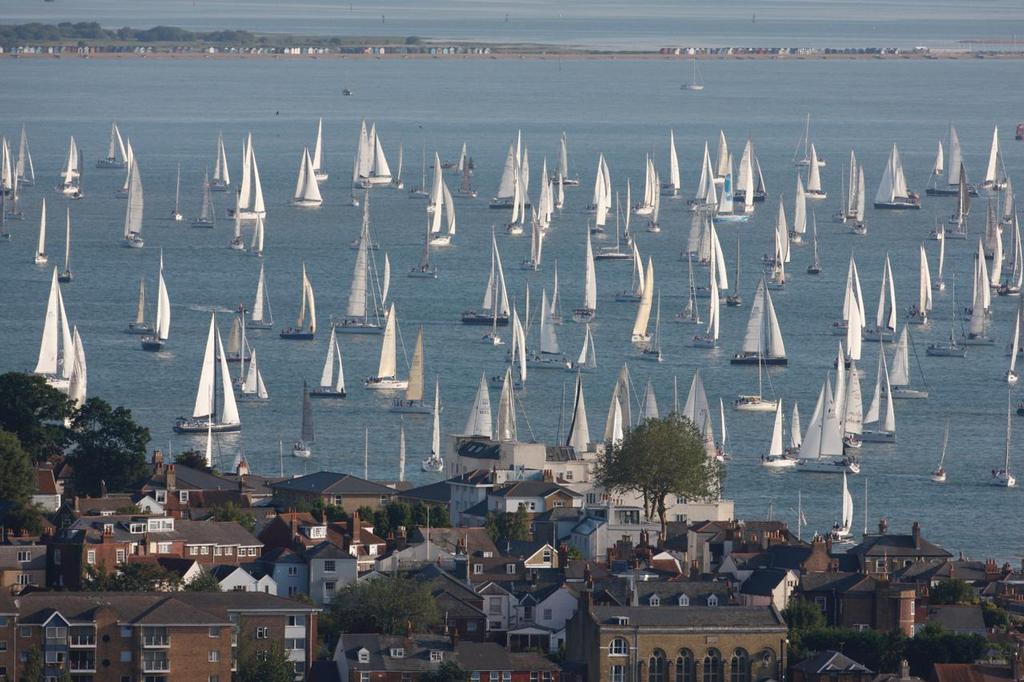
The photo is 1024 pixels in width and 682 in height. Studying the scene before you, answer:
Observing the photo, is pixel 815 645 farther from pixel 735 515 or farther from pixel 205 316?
pixel 205 316

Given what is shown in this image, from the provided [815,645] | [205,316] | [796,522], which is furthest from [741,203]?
[815,645]

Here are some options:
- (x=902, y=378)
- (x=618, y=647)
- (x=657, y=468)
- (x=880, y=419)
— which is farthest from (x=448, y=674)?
(x=902, y=378)

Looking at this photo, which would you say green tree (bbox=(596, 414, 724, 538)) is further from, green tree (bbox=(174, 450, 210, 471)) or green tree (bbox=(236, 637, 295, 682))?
green tree (bbox=(236, 637, 295, 682))

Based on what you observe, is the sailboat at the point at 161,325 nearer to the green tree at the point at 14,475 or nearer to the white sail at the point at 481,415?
the white sail at the point at 481,415

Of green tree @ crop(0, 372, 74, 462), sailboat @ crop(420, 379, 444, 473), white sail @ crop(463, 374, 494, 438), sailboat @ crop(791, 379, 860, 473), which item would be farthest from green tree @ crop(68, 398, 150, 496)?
sailboat @ crop(791, 379, 860, 473)

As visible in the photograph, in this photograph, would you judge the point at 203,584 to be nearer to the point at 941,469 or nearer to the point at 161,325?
the point at 941,469
